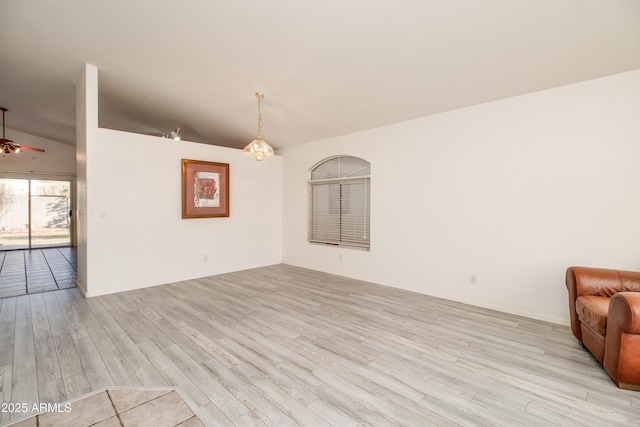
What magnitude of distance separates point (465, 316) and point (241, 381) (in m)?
2.75

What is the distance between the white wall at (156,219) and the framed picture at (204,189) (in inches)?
5.0

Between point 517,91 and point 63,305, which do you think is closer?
point 517,91

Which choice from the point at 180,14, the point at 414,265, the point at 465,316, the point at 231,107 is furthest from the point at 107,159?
the point at 465,316

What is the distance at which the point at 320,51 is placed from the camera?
3232mm

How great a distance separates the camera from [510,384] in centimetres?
214

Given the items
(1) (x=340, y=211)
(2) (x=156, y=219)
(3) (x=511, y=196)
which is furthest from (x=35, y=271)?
(3) (x=511, y=196)

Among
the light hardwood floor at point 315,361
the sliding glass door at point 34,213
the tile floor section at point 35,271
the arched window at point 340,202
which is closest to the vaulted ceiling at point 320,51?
the arched window at point 340,202

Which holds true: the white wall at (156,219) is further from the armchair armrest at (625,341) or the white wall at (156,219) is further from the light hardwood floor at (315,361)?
the armchair armrest at (625,341)

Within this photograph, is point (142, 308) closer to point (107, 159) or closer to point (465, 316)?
point (107, 159)

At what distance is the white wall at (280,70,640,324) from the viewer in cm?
300

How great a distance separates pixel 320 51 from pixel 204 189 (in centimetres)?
341

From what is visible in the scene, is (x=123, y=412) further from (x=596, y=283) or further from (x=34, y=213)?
(x=34, y=213)

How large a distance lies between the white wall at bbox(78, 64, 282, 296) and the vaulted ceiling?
40.8 inches

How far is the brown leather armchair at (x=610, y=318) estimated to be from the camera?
6.51 ft
